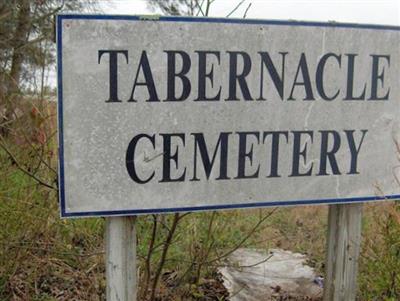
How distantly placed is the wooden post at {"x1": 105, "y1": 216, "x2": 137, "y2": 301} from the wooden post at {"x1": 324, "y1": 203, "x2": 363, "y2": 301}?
0.92 m

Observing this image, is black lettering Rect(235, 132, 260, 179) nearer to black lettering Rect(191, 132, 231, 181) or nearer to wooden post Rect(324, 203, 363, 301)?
black lettering Rect(191, 132, 231, 181)

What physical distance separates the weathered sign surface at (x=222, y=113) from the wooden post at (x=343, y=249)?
15 centimetres

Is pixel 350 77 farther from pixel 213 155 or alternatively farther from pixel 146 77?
pixel 146 77

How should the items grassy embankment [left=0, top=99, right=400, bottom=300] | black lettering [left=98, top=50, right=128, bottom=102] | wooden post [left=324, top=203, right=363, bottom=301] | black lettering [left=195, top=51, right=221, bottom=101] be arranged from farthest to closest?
1. grassy embankment [left=0, top=99, right=400, bottom=300]
2. wooden post [left=324, top=203, right=363, bottom=301]
3. black lettering [left=195, top=51, right=221, bottom=101]
4. black lettering [left=98, top=50, right=128, bottom=102]

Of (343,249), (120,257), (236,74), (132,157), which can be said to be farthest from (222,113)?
(343,249)

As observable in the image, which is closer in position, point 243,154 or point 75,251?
point 243,154

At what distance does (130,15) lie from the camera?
170 centimetres

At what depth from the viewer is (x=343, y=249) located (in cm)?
221

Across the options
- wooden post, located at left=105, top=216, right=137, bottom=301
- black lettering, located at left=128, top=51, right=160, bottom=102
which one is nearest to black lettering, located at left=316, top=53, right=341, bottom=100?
black lettering, located at left=128, top=51, right=160, bottom=102

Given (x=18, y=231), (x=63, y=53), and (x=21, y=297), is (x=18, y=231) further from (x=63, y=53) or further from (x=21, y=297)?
(x=63, y=53)

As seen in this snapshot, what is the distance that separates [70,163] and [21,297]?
4.00 ft

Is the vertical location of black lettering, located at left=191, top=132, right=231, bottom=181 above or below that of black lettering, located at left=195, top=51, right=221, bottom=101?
below

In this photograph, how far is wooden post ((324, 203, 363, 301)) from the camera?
86.3 inches

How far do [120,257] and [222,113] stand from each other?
0.67m
